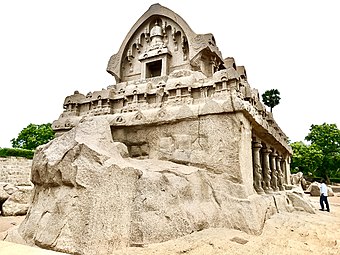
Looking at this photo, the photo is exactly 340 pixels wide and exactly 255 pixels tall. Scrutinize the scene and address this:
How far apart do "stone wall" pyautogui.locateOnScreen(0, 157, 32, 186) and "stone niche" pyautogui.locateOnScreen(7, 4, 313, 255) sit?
11.0m

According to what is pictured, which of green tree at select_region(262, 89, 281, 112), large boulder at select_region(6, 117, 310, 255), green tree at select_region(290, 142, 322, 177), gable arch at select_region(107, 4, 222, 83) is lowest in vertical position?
large boulder at select_region(6, 117, 310, 255)

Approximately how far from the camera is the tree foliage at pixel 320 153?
34.7 m

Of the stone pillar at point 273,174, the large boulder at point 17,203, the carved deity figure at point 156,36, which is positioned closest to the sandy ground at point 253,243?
the stone pillar at point 273,174

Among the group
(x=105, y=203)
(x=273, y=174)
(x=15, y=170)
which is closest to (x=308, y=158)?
(x=273, y=174)

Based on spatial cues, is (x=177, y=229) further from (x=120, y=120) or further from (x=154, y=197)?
(x=120, y=120)

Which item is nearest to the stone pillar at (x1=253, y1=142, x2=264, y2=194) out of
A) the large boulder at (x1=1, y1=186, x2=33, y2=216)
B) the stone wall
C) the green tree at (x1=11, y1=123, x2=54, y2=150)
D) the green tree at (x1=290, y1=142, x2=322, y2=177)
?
the large boulder at (x1=1, y1=186, x2=33, y2=216)

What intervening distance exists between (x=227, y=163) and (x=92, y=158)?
2.93 metres

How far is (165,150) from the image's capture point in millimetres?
6227

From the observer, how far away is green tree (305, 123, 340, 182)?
3528 centimetres

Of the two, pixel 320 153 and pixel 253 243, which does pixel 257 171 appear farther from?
pixel 320 153

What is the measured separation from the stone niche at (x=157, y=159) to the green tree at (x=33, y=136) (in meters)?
30.5

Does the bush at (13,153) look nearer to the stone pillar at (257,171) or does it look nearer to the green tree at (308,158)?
the stone pillar at (257,171)

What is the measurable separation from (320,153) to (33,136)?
39847 millimetres

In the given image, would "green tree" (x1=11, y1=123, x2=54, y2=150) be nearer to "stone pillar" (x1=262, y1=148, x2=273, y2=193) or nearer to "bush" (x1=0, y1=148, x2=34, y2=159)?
"bush" (x1=0, y1=148, x2=34, y2=159)
